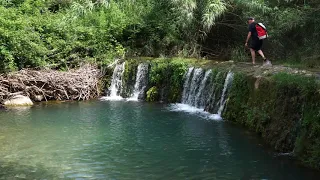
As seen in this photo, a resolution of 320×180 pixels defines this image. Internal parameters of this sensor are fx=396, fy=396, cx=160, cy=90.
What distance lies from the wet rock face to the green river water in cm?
107

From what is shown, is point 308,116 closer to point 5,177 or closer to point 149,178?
point 149,178

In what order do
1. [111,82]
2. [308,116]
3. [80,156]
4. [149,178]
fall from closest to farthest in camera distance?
[149,178] < [308,116] < [80,156] < [111,82]

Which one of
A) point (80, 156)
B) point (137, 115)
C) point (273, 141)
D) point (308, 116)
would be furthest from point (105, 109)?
point (308, 116)

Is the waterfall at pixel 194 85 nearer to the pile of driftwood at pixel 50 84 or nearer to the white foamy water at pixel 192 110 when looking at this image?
the white foamy water at pixel 192 110

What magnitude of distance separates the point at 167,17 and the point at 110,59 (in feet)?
10.9

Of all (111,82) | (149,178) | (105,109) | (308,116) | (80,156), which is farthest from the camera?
(111,82)

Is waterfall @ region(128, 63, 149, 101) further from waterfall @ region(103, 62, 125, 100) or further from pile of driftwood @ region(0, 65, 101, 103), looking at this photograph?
pile of driftwood @ region(0, 65, 101, 103)

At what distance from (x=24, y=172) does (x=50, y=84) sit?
826cm

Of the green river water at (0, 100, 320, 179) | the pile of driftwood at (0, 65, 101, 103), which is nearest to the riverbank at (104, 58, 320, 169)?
the green river water at (0, 100, 320, 179)

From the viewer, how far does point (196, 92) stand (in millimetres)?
14227

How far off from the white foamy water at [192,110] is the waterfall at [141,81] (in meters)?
2.23

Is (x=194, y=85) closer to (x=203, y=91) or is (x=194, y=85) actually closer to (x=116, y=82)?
(x=203, y=91)

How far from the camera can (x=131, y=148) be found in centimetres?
930

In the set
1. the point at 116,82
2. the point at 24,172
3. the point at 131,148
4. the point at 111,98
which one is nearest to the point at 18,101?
the point at 111,98
